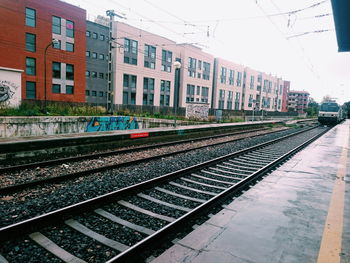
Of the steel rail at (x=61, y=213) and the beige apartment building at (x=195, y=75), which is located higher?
the beige apartment building at (x=195, y=75)

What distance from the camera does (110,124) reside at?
17.9 m

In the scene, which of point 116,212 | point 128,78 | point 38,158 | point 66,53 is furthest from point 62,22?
point 116,212

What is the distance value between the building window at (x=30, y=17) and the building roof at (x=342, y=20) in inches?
1415

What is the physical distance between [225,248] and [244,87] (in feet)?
245

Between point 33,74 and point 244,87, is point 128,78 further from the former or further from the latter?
point 244,87

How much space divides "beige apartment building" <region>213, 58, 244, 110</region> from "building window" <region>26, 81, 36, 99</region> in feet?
138

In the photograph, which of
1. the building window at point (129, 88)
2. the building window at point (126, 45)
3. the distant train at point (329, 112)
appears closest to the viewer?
the distant train at point (329, 112)

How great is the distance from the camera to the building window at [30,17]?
31.6m

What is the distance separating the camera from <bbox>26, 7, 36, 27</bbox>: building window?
31.6 meters

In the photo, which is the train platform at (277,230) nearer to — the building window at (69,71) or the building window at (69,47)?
the building window at (69,71)

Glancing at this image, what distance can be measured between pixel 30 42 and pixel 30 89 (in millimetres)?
6158

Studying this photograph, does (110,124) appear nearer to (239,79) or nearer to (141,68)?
(141,68)

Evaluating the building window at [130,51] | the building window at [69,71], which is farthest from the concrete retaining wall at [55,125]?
the building window at [130,51]

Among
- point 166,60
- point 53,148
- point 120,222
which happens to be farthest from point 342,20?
point 166,60
